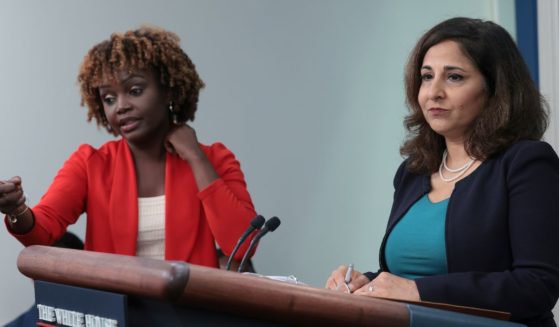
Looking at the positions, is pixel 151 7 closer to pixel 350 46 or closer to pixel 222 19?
pixel 222 19

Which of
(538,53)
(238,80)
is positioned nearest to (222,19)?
(238,80)

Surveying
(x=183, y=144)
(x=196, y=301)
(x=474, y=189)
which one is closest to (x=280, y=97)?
(x=183, y=144)

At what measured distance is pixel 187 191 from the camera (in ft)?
9.23

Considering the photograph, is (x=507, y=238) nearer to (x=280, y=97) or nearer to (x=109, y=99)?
(x=109, y=99)

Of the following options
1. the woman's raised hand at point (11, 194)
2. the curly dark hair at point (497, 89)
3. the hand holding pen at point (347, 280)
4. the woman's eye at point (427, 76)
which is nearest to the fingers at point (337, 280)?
the hand holding pen at point (347, 280)

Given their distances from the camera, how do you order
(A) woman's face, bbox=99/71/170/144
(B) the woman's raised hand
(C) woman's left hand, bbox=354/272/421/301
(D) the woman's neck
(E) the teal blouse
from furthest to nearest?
1. (A) woman's face, bbox=99/71/170/144
2. (B) the woman's raised hand
3. (D) the woman's neck
4. (E) the teal blouse
5. (C) woman's left hand, bbox=354/272/421/301

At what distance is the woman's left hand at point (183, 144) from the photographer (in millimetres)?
2836

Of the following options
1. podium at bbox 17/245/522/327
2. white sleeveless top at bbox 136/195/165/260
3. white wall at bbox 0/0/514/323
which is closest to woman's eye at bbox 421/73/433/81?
podium at bbox 17/245/522/327

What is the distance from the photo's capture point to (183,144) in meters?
2.87

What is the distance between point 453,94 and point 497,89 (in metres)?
0.10

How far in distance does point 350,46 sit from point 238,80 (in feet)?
2.21

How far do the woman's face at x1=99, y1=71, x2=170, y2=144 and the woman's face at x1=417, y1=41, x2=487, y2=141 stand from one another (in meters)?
1.18

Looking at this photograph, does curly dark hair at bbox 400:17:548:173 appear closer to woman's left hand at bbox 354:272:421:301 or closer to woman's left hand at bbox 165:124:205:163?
woman's left hand at bbox 354:272:421:301

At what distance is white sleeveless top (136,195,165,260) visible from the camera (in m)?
2.74
